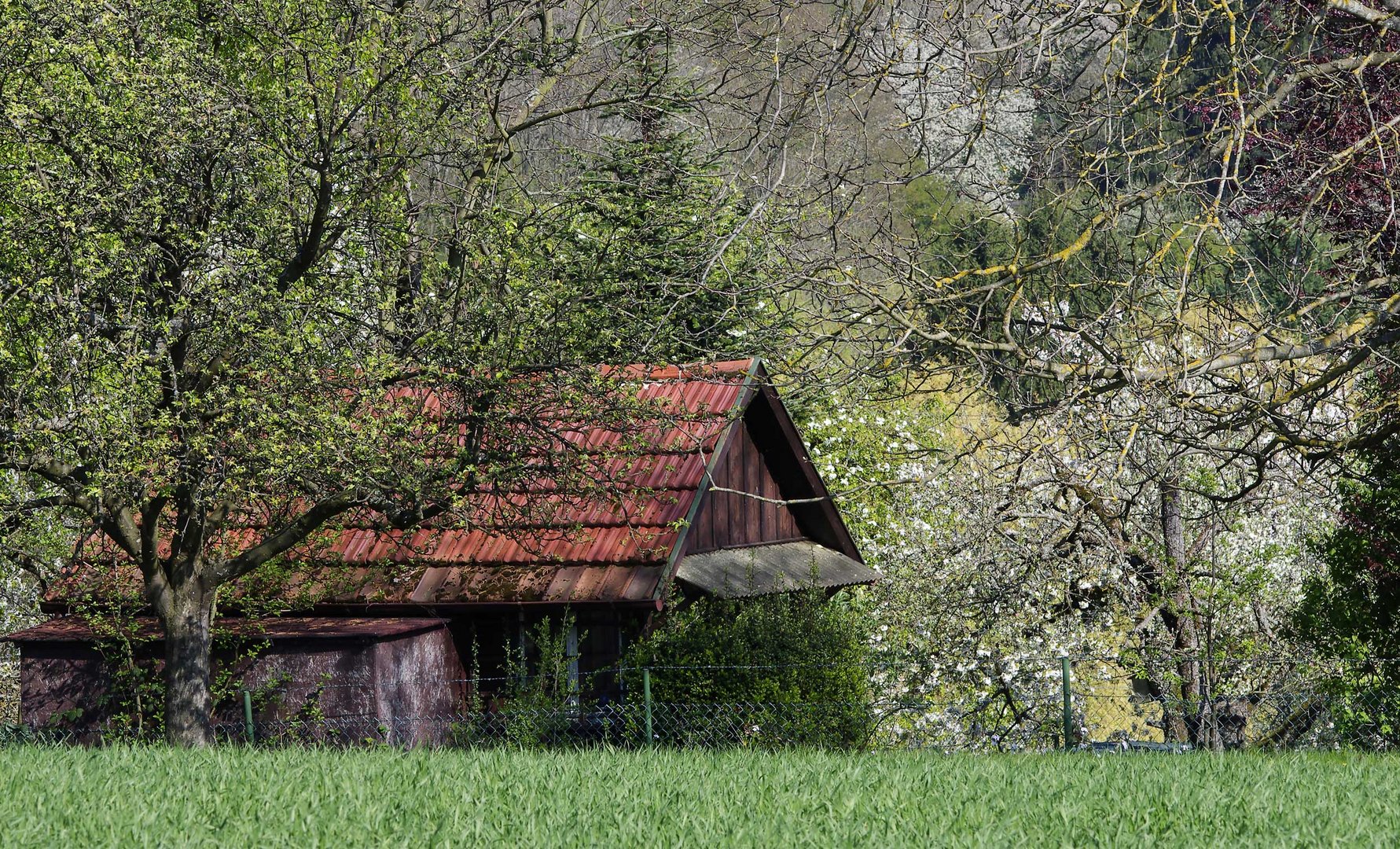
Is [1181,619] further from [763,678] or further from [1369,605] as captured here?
[763,678]

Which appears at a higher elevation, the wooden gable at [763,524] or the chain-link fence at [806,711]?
the wooden gable at [763,524]

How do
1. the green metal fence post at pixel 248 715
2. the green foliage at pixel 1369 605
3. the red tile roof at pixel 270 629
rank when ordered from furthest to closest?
1. the red tile roof at pixel 270 629
2. the green metal fence post at pixel 248 715
3. the green foliage at pixel 1369 605

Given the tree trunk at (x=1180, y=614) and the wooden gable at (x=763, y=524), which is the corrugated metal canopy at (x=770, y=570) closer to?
the wooden gable at (x=763, y=524)

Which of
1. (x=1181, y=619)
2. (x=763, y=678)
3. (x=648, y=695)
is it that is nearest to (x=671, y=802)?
(x=648, y=695)

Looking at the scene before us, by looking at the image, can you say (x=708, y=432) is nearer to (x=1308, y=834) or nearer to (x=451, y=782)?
(x=451, y=782)

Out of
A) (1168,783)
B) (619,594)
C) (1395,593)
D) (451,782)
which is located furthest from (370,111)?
(1395,593)

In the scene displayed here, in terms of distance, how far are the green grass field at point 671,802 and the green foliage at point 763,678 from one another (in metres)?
4.65

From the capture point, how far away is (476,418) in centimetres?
1077

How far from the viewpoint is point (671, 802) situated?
220 inches

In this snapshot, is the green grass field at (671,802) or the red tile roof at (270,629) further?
the red tile roof at (270,629)

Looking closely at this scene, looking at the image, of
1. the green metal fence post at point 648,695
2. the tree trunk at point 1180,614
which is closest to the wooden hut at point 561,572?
the green metal fence post at point 648,695

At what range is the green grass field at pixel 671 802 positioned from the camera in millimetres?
4891

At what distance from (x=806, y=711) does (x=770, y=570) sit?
3.77 meters

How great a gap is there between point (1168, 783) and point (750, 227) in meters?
3.63
